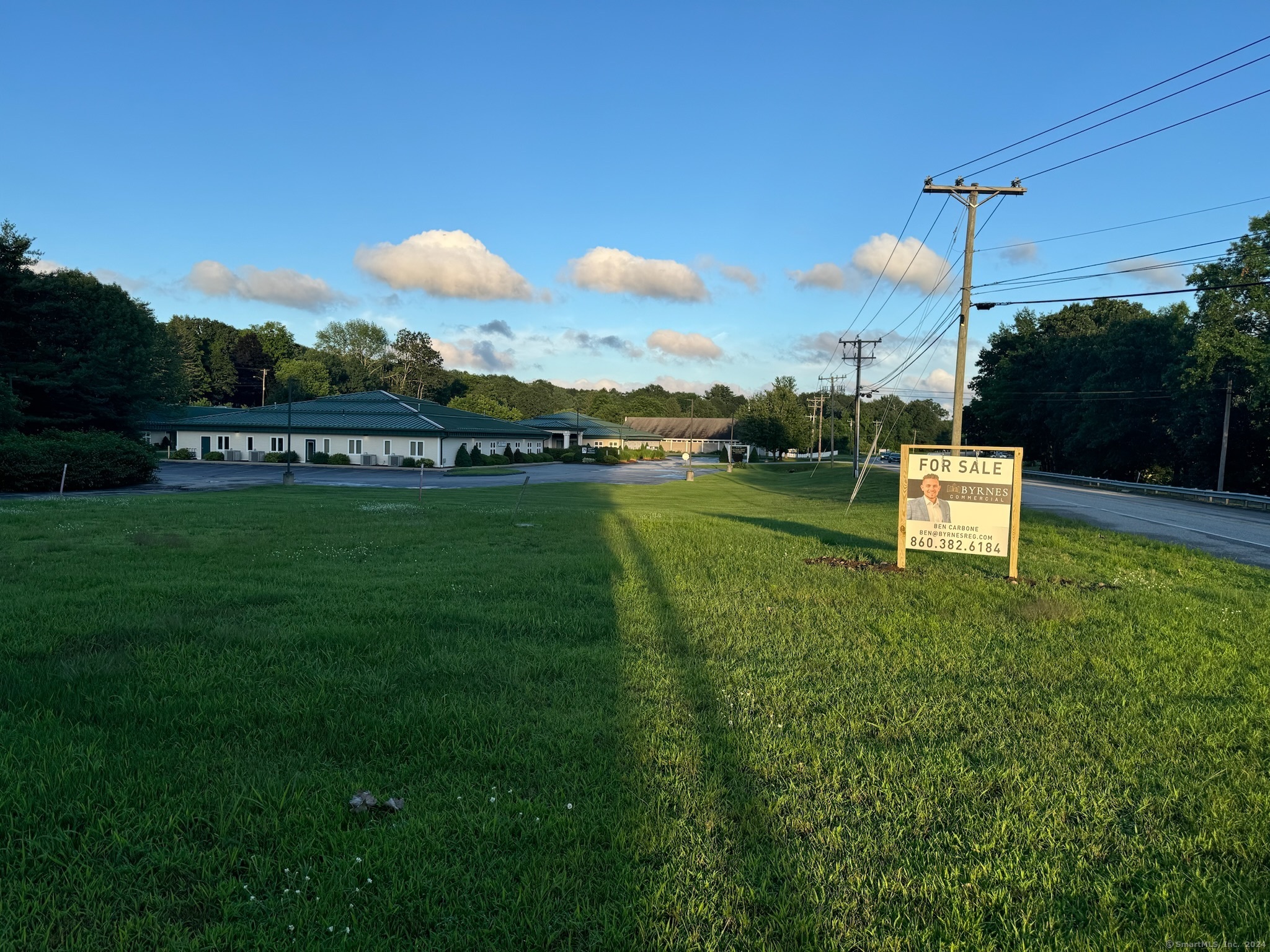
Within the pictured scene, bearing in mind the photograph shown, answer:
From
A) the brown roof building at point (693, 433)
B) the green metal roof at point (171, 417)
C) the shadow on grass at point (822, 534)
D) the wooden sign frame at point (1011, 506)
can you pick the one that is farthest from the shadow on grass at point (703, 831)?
the brown roof building at point (693, 433)

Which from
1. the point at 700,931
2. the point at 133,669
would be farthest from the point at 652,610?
the point at 700,931

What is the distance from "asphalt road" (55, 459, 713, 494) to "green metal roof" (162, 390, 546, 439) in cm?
452

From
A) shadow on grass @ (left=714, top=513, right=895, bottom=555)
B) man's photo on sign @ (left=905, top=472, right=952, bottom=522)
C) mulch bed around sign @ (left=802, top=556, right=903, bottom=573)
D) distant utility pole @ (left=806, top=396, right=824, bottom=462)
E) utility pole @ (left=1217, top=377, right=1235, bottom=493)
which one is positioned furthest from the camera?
distant utility pole @ (left=806, top=396, right=824, bottom=462)

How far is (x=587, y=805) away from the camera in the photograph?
3863mm

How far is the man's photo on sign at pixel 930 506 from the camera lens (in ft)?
36.1

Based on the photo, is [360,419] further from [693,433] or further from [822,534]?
[693,433]

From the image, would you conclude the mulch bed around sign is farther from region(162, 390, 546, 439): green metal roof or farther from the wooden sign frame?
region(162, 390, 546, 439): green metal roof

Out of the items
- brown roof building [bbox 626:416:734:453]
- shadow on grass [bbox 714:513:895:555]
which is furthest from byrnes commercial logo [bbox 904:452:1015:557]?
brown roof building [bbox 626:416:734:453]

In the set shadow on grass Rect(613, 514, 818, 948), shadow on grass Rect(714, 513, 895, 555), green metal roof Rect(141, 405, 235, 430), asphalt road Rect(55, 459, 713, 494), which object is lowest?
asphalt road Rect(55, 459, 713, 494)

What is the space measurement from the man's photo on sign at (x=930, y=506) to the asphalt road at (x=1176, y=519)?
6552 millimetres

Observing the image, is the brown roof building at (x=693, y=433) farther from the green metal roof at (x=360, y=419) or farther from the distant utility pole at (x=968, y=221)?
the distant utility pole at (x=968, y=221)

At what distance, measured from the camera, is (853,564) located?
11617 mm

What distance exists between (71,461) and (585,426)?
6796 centimetres

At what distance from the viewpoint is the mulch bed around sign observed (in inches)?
439
